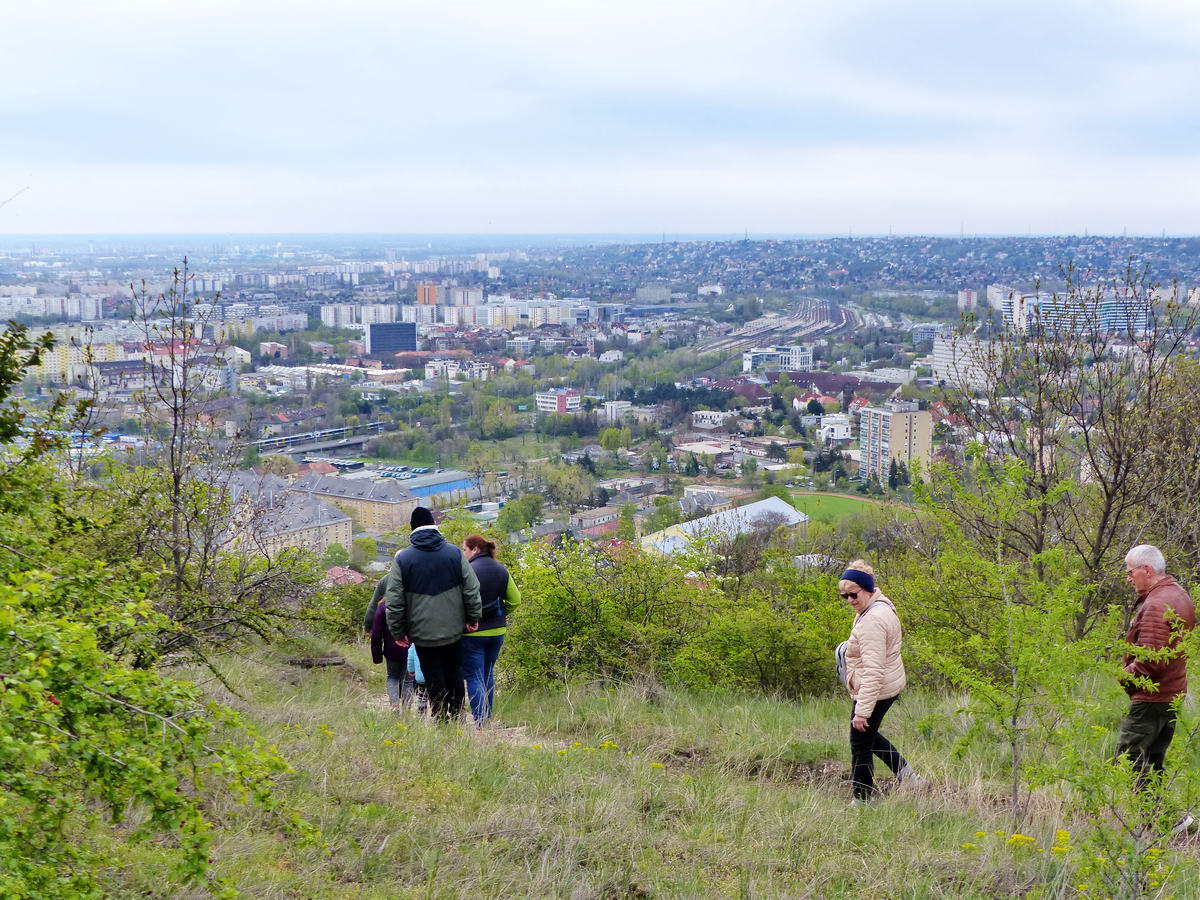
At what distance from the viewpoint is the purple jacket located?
6.07m

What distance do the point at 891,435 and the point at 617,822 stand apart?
139 ft

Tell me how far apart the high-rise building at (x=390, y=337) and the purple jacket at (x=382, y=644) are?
99165 millimetres

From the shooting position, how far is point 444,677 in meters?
5.69

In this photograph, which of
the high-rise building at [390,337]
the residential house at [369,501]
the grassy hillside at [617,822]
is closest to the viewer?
the grassy hillside at [617,822]

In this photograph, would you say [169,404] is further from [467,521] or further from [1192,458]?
[1192,458]

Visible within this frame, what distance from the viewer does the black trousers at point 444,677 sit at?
5637 millimetres

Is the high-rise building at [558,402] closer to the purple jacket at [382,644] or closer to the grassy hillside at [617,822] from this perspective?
the purple jacket at [382,644]

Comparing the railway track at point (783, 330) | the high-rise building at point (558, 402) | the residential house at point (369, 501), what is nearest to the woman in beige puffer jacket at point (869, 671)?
the residential house at point (369, 501)

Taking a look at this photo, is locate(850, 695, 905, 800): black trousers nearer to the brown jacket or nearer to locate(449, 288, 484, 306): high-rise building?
the brown jacket

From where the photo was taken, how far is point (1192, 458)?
384 inches

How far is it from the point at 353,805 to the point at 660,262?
190251mm

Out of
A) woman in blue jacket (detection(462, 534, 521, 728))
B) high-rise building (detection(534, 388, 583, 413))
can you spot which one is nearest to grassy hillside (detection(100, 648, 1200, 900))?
woman in blue jacket (detection(462, 534, 521, 728))

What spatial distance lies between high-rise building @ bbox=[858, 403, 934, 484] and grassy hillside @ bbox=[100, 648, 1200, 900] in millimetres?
34261

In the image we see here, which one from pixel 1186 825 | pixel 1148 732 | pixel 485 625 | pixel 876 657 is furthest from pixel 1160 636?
pixel 485 625
